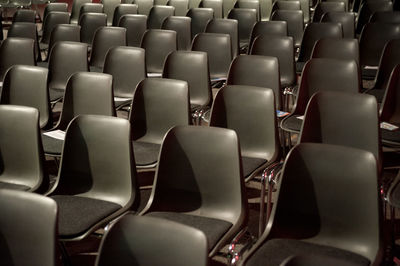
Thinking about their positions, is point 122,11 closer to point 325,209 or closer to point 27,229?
point 325,209

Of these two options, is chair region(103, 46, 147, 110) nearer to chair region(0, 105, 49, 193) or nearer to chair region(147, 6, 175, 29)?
chair region(0, 105, 49, 193)

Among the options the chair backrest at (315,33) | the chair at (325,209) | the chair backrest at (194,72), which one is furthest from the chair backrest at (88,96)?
the chair backrest at (315,33)

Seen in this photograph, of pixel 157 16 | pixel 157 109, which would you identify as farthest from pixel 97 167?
pixel 157 16

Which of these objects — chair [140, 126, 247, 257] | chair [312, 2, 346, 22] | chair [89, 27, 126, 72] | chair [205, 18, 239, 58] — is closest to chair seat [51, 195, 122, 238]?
chair [140, 126, 247, 257]

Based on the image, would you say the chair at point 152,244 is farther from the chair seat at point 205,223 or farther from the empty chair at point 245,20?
the empty chair at point 245,20

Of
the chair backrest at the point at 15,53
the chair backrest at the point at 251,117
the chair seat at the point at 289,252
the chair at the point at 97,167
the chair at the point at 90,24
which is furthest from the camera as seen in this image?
the chair at the point at 90,24

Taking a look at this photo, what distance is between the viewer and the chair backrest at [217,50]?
5.92 m

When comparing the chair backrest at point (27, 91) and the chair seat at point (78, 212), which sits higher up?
the chair backrest at point (27, 91)

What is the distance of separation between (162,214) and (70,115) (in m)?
1.58

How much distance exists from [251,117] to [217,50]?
2120mm

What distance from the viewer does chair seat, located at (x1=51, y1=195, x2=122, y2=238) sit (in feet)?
9.82

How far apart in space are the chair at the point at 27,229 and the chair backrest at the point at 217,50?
11.9 ft

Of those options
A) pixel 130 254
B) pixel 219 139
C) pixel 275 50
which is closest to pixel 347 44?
pixel 275 50

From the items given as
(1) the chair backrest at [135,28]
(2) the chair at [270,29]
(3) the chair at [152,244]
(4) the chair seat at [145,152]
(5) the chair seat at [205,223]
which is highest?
(3) the chair at [152,244]
